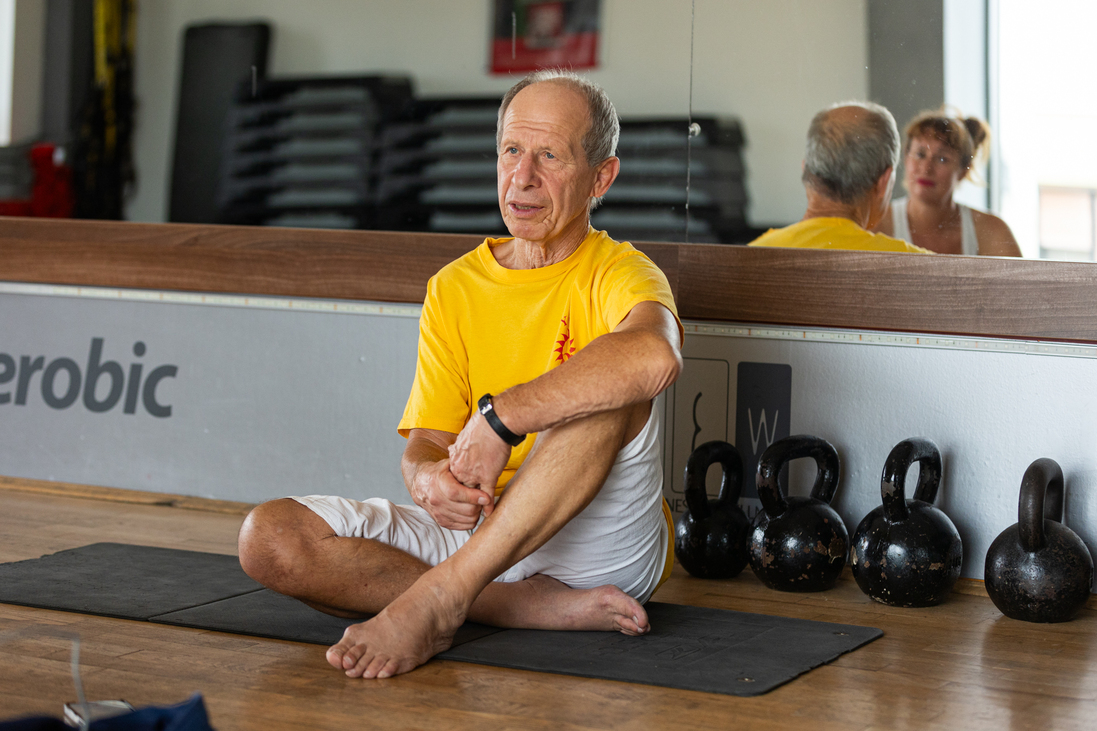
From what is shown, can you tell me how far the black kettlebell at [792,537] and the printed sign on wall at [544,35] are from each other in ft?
5.40

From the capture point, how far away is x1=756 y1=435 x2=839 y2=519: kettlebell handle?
252cm

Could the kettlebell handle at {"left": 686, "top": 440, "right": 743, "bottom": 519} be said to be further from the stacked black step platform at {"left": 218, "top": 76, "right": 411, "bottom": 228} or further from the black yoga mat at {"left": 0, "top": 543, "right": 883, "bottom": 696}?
the stacked black step platform at {"left": 218, "top": 76, "right": 411, "bottom": 228}

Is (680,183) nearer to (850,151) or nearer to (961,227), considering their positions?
(850,151)

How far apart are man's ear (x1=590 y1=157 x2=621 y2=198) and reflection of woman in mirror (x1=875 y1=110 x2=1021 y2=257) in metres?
1.03

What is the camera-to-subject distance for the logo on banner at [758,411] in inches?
111

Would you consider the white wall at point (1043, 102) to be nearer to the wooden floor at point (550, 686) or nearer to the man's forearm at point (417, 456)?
the wooden floor at point (550, 686)

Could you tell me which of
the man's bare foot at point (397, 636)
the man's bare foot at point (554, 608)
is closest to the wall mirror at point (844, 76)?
the man's bare foot at point (554, 608)

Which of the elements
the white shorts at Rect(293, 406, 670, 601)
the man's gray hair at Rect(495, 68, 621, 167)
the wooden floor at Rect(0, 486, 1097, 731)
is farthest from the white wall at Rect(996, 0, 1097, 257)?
the white shorts at Rect(293, 406, 670, 601)

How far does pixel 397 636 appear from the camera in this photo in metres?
1.84

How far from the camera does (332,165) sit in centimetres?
405

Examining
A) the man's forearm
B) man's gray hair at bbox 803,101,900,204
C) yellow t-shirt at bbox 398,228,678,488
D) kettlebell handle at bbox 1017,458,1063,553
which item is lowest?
kettlebell handle at bbox 1017,458,1063,553

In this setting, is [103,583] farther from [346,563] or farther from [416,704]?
[416,704]

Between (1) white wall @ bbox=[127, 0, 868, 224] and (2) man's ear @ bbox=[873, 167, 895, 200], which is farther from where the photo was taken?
(1) white wall @ bbox=[127, 0, 868, 224]

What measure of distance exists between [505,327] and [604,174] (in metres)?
0.34
